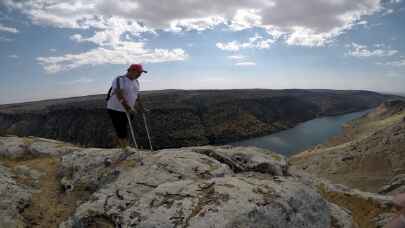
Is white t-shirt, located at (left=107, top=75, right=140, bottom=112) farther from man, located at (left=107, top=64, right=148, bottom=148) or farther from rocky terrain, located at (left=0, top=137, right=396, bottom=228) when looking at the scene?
rocky terrain, located at (left=0, top=137, right=396, bottom=228)

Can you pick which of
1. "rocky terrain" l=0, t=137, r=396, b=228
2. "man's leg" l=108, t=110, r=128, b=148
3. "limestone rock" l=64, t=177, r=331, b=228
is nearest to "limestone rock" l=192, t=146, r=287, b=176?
"rocky terrain" l=0, t=137, r=396, b=228

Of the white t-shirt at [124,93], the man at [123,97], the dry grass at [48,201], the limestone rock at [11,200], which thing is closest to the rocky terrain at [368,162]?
the man at [123,97]

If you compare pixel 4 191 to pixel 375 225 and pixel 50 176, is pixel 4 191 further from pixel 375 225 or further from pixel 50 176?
pixel 375 225

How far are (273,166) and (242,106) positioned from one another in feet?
593

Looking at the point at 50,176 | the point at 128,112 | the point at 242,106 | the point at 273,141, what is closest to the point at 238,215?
the point at 128,112

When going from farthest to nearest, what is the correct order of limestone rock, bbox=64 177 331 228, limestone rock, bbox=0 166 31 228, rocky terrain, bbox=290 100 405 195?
rocky terrain, bbox=290 100 405 195 → limestone rock, bbox=0 166 31 228 → limestone rock, bbox=64 177 331 228

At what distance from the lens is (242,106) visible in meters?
189

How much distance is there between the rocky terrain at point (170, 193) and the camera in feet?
20.9

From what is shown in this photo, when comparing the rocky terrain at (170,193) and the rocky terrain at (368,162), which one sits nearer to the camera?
the rocky terrain at (170,193)

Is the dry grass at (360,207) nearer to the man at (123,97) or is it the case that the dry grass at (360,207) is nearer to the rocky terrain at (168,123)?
the man at (123,97)

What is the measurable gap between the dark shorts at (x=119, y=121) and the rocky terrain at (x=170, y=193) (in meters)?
0.68

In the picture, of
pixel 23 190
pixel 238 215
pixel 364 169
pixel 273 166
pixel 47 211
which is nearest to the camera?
pixel 238 215

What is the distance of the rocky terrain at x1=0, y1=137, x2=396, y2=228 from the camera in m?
6.36

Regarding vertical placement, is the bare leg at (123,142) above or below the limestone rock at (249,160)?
above
